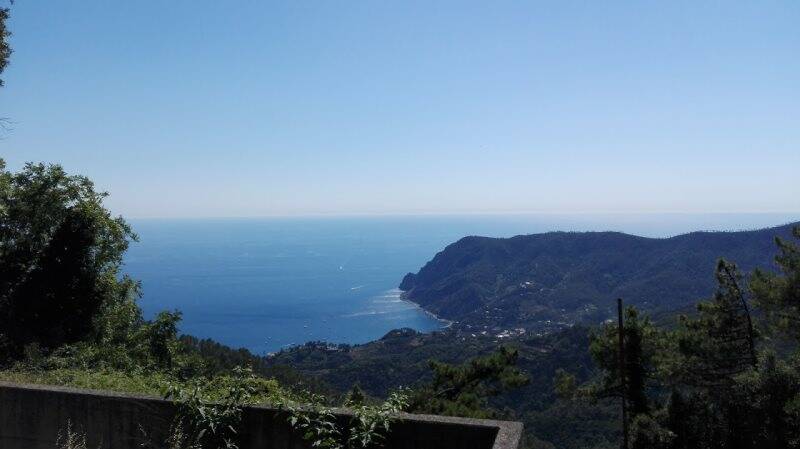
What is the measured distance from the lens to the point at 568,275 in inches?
6043

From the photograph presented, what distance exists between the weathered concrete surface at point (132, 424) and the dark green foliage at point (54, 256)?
1089 cm

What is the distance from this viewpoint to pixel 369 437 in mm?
2814

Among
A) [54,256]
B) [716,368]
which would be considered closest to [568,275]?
[716,368]

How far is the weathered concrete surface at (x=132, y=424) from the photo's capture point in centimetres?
285

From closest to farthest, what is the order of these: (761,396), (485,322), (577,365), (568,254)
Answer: (761,396)
(577,365)
(485,322)
(568,254)

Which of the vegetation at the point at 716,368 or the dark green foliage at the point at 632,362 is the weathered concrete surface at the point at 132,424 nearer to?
the vegetation at the point at 716,368

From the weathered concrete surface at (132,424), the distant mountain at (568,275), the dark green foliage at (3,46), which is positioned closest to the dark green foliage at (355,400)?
the weathered concrete surface at (132,424)

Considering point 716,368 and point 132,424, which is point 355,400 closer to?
point 132,424

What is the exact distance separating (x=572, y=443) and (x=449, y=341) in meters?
55.0

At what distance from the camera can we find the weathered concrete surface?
9.36 feet

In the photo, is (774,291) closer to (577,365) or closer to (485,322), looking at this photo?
(577,365)

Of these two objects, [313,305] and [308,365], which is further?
[313,305]

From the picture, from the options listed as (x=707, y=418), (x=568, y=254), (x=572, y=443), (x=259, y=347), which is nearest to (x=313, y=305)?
(x=259, y=347)

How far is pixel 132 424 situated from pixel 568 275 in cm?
15878
